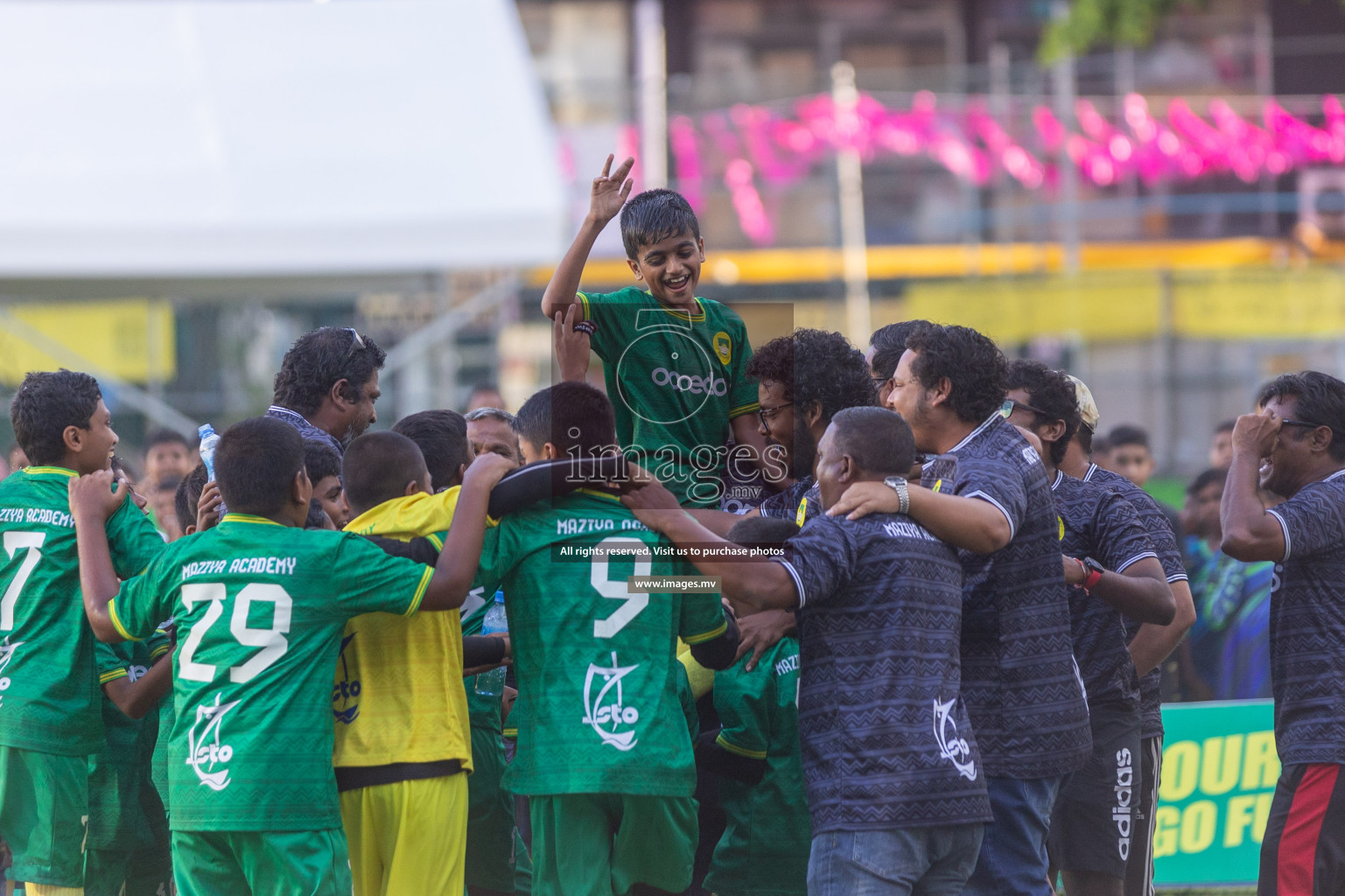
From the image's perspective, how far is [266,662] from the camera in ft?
12.8

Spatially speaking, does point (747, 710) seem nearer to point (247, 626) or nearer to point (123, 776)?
point (247, 626)

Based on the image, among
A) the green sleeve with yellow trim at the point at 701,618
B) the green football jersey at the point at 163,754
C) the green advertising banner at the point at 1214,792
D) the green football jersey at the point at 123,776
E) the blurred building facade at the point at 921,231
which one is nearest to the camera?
the green sleeve with yellow trim at the point at 701,618

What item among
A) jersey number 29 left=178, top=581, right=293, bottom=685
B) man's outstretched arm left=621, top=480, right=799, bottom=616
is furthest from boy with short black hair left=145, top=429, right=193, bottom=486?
man's outstretched arm left=621, top=480, right=799, bottom=616

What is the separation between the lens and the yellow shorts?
13.3 ft

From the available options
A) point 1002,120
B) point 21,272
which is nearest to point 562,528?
point 21,272

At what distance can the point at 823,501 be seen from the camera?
161 inches

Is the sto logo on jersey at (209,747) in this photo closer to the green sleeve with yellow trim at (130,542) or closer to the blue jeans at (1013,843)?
the green sleeve with yellow trim at (130,542)


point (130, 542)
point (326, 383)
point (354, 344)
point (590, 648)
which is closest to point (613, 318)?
point (354, 344)

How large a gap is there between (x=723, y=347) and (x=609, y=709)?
5.06ft

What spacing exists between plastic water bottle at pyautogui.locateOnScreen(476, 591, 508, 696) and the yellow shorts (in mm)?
926

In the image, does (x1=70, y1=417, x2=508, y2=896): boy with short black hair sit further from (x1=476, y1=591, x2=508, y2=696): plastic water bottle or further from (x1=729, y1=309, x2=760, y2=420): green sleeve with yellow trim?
(x1=729, y1=309, x2=760, y2=420): green sleeve with yellow trim

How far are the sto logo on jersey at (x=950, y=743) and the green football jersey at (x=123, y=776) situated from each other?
8.62ft

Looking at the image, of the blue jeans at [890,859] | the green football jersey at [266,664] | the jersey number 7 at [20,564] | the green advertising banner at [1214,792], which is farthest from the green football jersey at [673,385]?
the green advertising banner at [1214,792]

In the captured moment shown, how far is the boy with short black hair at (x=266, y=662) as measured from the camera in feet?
12.7
